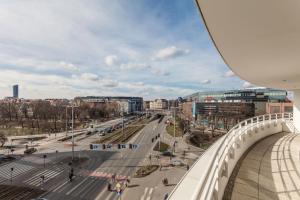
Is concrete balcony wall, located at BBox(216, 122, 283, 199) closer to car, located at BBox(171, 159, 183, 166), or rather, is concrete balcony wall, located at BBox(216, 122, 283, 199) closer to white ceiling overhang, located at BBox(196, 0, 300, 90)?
white ceiling overhang, located at BBox(196, 0, 300, 90)

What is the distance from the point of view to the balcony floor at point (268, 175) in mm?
Answer: 4512

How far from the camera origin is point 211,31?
4.25 m

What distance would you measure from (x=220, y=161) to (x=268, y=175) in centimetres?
250

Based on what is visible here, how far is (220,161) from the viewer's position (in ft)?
13.6

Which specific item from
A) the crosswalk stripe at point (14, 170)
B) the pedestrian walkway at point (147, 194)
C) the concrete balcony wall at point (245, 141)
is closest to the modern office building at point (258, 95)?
the pedestrian walkway at point (147, 194)

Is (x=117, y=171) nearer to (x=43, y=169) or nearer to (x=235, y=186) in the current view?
(x=43, y=169)

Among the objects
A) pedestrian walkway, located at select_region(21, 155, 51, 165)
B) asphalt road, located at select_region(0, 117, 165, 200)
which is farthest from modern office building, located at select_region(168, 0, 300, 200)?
pedestrian walkway, located at select_region(21, 155, 51, 165)

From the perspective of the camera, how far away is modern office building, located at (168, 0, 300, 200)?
307cm

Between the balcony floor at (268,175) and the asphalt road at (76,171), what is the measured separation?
17.6m

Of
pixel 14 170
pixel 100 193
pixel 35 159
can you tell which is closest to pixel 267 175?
pixel 100 193

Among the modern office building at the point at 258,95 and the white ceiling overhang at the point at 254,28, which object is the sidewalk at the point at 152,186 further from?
the modern office building at the point at 258,95

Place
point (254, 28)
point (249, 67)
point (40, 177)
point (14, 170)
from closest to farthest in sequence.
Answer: point (254, 28) → point (249, 67) → point (40, 177) → point (14, 170)

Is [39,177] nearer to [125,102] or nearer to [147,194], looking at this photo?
[147,194]

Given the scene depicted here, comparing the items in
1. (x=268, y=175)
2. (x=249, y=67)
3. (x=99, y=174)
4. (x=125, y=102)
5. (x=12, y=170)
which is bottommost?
(x=99, y=174)
